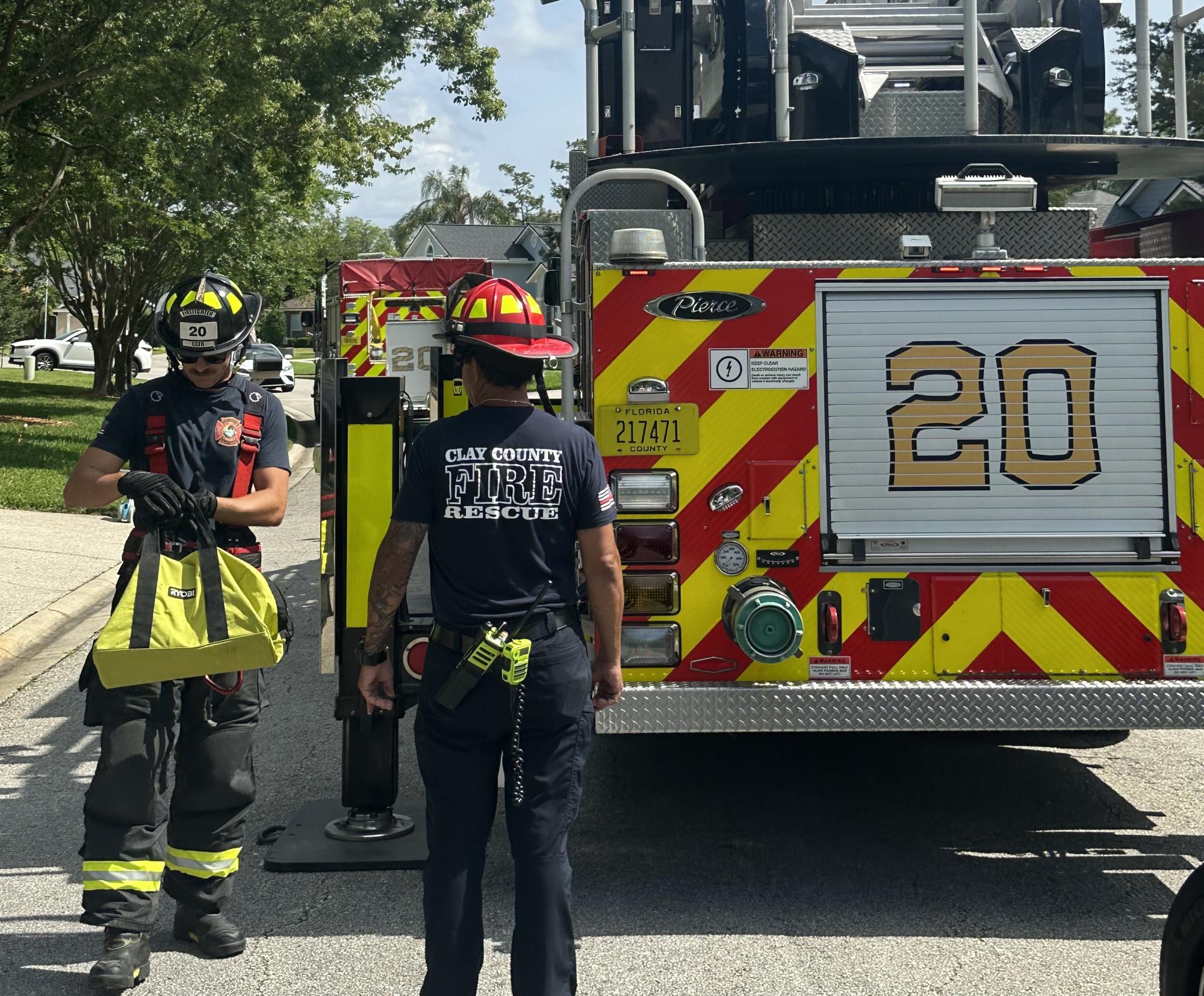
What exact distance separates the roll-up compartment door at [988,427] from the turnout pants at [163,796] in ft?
6.64

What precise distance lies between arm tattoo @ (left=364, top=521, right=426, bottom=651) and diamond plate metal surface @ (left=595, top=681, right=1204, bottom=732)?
3.49 ft

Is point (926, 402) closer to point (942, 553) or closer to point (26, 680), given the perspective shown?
point (942, 553)

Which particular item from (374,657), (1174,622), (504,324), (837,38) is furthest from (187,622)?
(837,38)

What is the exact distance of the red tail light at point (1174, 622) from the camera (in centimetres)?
473

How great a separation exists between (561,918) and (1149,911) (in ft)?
7.28

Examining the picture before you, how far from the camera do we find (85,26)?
57.3 feet

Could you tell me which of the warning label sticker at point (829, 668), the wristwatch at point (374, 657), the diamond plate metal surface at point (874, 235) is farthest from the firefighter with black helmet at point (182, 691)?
the diamond plate metal surface at point (874, 235)

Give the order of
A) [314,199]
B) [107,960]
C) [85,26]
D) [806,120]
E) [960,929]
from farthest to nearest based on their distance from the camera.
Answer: [314,199], [85,26], [806,120], [960,929], [107,960]

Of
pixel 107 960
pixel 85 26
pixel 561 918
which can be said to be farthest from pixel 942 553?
pixel 85 26

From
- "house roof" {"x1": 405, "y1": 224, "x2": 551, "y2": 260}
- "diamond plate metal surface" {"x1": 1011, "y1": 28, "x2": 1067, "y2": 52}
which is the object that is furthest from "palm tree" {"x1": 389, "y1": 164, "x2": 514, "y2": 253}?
"diamond plate metal surface" {"x1": 1011, "y1": 28, "x2": 1067, "y2": 52}

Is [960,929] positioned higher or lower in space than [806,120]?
lower

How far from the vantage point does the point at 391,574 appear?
3.84m

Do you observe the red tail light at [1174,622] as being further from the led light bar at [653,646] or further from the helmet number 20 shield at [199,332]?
the helmet number 20 shield at [199,332]

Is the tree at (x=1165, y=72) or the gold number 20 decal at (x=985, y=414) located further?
the tree at (x=1165, y=72)
